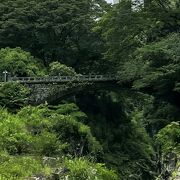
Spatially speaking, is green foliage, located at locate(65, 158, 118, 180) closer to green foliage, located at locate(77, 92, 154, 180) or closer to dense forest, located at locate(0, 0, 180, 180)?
dense forest, located at locate(0, 0, 180, 180)

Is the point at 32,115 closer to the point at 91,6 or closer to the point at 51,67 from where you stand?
the point at 51,67

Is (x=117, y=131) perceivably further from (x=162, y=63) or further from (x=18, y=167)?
(x=18, y=167)

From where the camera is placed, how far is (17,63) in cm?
3641

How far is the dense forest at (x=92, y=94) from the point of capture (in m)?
16.3

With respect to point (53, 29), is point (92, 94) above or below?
below

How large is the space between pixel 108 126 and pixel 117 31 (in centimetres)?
1199

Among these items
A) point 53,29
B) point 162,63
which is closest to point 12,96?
point 162,63

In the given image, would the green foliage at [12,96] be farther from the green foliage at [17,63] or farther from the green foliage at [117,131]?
the green foliage at [117,131]

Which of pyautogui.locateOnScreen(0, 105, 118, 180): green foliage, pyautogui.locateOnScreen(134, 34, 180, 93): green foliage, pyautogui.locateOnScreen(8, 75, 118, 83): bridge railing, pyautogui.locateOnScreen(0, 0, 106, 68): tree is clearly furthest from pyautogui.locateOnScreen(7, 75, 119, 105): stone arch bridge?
pyautogui.locateOnScreen(0, 105, 118, 180): green foliage

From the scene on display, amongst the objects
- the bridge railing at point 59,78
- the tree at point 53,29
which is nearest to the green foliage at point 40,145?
the bridge railing at point 59,78

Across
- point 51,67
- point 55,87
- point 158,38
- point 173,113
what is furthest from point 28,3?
point 173,113

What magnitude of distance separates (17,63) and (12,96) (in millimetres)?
7237

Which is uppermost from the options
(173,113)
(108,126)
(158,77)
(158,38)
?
(158,38)

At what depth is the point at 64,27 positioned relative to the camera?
44000 millimetres
